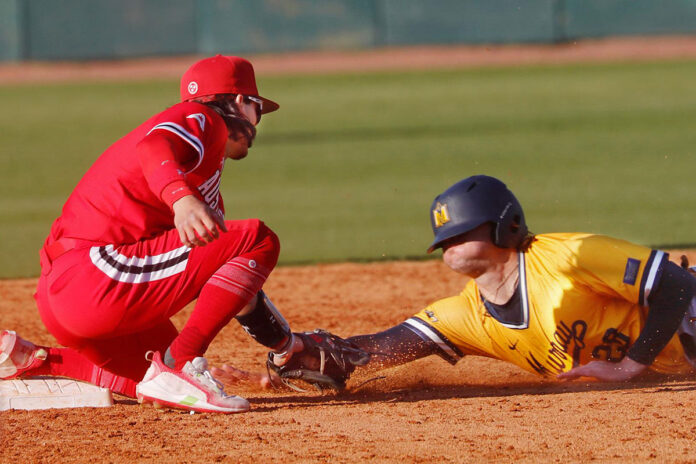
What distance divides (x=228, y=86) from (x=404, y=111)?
1297 centimetres

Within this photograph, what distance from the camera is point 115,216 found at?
4105 mm

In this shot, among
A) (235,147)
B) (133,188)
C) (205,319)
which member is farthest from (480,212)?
(133,188)

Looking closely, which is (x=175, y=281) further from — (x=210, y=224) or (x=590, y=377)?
(x=590, y=377)

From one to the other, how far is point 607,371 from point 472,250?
2.68 ft

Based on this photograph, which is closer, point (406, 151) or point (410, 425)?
point (410, 425)

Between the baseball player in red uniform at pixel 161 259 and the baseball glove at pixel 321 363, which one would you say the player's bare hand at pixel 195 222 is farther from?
the baseball glove at pixel 321 363

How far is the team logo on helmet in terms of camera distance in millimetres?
4301

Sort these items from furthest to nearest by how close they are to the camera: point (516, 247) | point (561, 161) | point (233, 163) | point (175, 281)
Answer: point (233, 163)
point (561, 161)
point (516, 247)
point (175, 281)

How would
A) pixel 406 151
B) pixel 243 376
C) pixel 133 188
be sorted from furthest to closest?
pixel 406 151 < pixel 243 376 < pixel 133 188

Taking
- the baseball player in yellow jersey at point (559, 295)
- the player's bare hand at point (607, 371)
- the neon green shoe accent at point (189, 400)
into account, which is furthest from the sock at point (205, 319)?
the player's bare hand at point (607, 371)

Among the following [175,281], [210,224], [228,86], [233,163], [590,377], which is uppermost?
[228,86]

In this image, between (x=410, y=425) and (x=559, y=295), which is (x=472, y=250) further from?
(x=410, y=425)

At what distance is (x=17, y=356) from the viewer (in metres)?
4.55

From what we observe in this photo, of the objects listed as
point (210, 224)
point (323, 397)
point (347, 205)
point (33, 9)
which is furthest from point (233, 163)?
point (33, 9)
